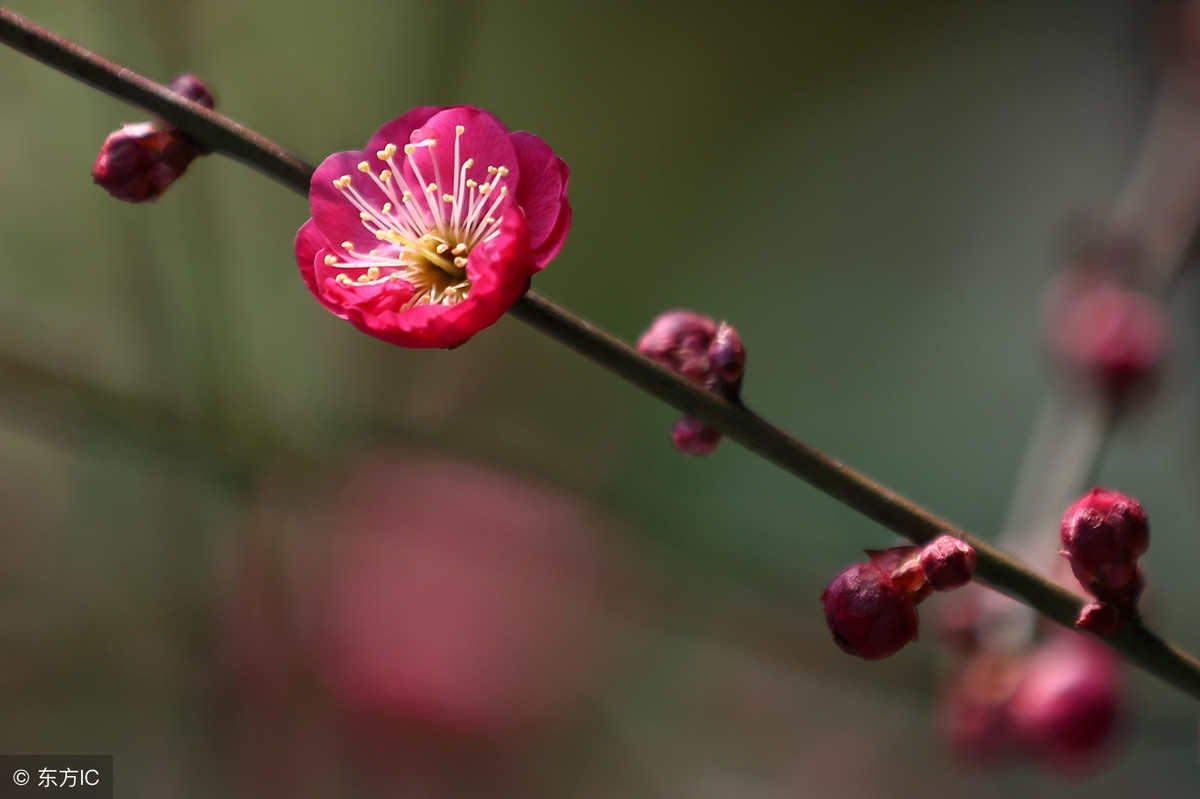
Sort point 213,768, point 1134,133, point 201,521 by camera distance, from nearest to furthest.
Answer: point 213,768 → point 201,521 → point 1134,133

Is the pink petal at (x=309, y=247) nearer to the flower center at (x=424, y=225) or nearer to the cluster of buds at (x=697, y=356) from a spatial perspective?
the flower center at (x=424, y=225)

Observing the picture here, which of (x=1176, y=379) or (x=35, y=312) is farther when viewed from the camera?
(x=1176, y=379)

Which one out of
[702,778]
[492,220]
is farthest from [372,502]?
[492,220]

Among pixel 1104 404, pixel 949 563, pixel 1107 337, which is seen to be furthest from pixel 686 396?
pixel 1107 337

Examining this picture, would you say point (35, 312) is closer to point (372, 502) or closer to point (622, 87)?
point (372, 502)

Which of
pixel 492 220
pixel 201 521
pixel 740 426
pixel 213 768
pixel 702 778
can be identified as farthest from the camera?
pixel 702 778

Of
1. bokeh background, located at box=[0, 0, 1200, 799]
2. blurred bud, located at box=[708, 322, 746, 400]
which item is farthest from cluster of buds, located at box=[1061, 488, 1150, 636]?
bokeh background, located at box=[0, 0, 1200, 799]

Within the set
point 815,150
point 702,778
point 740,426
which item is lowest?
point 740,426
